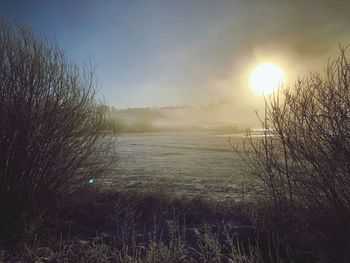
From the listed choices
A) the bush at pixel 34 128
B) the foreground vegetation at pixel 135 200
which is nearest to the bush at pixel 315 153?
the foreground vegetation at pixel 135 200

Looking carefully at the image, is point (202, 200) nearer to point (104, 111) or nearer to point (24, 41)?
point (104, 111)

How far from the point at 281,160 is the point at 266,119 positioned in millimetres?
944

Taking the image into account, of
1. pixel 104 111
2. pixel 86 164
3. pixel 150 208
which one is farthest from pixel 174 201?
pixel 104 111

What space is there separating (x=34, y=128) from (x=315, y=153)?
18.8 ft

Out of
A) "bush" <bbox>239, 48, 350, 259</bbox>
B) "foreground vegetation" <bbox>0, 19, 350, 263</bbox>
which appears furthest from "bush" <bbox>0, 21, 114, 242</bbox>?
"bush" <bbox>239, 48, 350, 259</bbox>

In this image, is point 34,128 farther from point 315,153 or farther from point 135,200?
point 315,153

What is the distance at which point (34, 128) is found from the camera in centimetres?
550

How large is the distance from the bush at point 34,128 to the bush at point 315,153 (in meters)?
4.67

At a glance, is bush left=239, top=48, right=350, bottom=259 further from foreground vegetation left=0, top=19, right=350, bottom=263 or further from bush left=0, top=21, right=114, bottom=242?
bush left=0, top=21, right=114, bottom=242

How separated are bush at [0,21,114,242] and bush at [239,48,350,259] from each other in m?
4.67

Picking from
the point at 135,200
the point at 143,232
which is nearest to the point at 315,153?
the point at 143,232

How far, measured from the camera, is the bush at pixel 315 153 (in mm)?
3701

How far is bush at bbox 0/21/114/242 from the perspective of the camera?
5.36 m

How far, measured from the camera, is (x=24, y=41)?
223 inches
